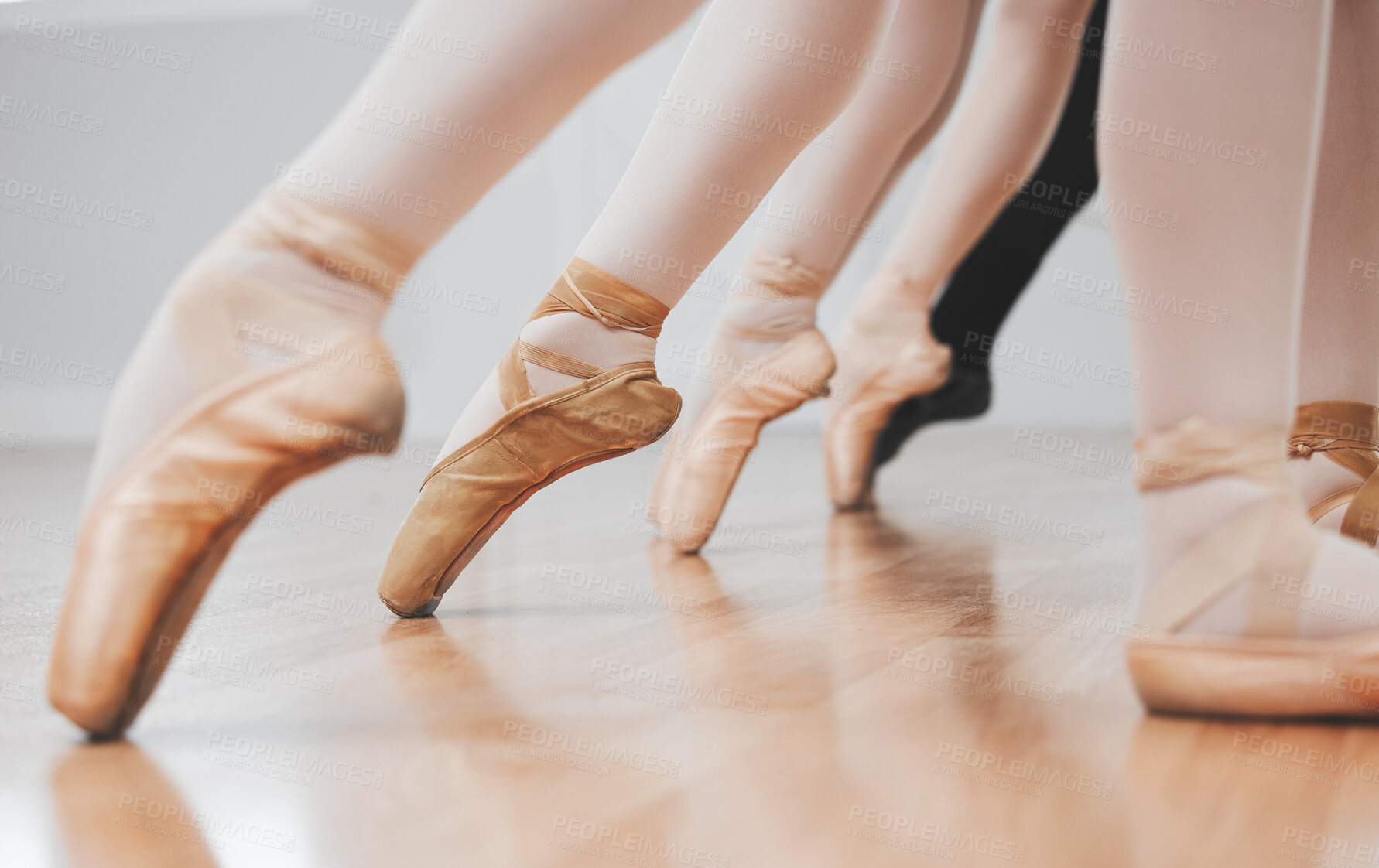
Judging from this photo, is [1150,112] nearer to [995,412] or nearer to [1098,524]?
[1098,524]

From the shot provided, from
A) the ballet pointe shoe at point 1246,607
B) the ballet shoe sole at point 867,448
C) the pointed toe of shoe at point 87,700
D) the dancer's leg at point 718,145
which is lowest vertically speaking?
the ballet shoe sole at point 867,448

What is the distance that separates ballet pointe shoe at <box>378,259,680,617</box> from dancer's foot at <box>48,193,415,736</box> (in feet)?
0.52

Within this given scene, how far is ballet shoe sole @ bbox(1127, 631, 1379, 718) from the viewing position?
463mm

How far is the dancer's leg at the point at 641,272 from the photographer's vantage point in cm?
61

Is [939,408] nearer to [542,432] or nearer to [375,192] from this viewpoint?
[542,432]

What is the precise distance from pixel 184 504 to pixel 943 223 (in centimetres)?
93

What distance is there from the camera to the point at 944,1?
114 cm

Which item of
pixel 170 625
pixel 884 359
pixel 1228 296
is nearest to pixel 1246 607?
pixel 1228 296

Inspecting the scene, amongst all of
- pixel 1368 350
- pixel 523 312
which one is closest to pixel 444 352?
pixel 523 312

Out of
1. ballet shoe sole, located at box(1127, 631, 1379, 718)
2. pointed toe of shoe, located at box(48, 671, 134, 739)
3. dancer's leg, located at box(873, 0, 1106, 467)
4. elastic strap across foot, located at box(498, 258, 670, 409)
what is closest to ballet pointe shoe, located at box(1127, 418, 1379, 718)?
ballet shoe sole, located at box(1127, 631, 1379, 718)

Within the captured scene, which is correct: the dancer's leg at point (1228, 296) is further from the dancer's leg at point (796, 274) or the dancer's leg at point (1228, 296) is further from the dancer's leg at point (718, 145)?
the dancer's leg at point (796, 274)

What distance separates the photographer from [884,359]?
3.97 ft


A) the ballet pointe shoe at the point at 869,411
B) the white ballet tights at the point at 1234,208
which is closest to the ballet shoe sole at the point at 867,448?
the ballet pointe shoe at the point at 869,411

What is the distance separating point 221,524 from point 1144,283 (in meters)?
0.45
